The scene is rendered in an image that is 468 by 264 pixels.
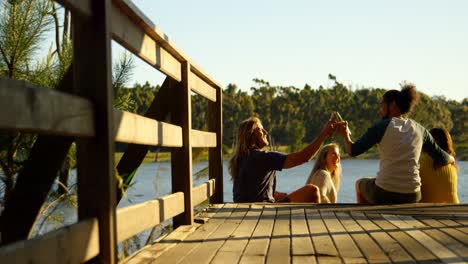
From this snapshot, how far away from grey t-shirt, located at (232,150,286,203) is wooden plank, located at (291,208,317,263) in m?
0.80

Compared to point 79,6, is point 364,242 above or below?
below

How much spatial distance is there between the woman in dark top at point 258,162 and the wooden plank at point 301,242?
0.80 m

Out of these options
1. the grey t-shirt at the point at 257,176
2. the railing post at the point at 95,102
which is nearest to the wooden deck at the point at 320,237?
the grey t-shirt at the point at 257,176

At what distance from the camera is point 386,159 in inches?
195

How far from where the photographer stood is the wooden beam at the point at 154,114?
3.72 m

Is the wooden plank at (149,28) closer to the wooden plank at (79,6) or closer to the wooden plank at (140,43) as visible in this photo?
the wooden plank at (140,43)

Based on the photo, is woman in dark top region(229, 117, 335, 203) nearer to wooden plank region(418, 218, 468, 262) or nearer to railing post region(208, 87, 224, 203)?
railing post region(208, 87, 224, 203)

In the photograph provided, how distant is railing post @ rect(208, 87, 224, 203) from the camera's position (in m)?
5.41

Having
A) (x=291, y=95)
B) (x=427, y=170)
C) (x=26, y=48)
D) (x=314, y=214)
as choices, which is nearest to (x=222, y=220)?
(x=314, y=214)

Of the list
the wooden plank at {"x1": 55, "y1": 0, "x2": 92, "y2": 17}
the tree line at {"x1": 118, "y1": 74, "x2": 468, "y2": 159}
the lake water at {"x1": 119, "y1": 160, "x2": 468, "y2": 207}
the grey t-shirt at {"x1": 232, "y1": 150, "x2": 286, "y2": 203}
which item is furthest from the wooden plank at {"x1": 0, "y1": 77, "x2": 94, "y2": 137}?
the tree line at {"x1": 118, "y1": 74, "x2": 468, "y2": 159}

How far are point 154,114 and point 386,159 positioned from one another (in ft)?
6.18

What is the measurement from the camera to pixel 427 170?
540 centimetres

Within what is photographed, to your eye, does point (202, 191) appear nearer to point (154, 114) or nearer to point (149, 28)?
point (154, 114)

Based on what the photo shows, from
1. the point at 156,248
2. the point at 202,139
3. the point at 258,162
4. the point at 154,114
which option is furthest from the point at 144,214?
the point at 258,162
